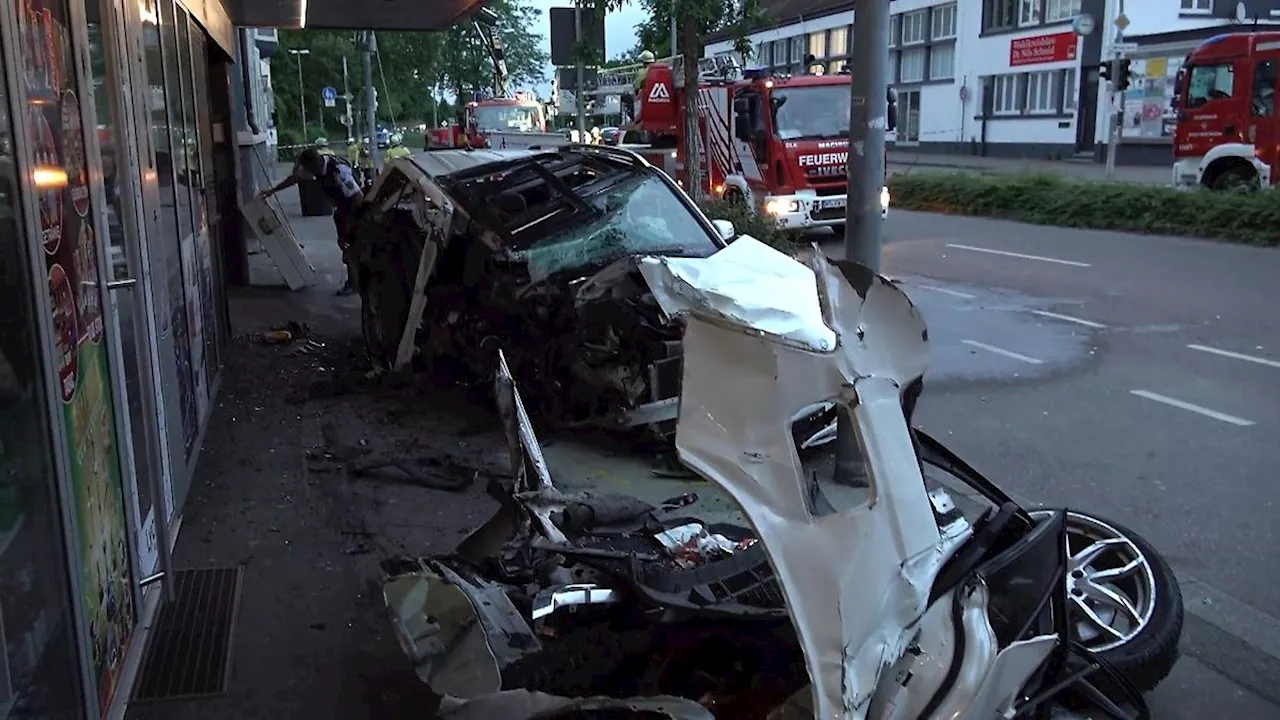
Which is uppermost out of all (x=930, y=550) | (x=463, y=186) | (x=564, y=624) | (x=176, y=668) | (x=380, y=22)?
(x=380, y=22)

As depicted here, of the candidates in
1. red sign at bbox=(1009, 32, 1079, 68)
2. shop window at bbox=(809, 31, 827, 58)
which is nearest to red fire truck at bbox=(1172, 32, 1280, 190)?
red sign at bbox=(1009, 32, 1079, 68)

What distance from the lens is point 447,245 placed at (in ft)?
A: 24.3

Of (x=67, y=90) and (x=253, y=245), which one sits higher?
(x=67, y=90)

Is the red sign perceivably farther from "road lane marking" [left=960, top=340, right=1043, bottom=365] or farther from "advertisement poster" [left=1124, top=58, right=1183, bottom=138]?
"road lane marking" [left=960, top=340, right=1043, bottom=365]

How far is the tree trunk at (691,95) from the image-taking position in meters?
13.1

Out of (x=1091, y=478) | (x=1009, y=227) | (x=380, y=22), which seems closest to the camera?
(x=1091, y=478)

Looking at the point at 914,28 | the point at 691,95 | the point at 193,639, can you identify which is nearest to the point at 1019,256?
the point at 691,95

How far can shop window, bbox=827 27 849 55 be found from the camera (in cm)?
4859

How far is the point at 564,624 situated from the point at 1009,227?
17370 mm

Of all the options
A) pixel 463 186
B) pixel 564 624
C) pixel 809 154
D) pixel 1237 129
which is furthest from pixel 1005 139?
pixel 564 624

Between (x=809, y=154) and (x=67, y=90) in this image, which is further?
(x=809, y=154)

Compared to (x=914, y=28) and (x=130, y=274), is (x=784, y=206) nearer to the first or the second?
(x=130, y=274)

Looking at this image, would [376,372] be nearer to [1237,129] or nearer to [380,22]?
[380,22]

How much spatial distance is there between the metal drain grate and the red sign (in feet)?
127
